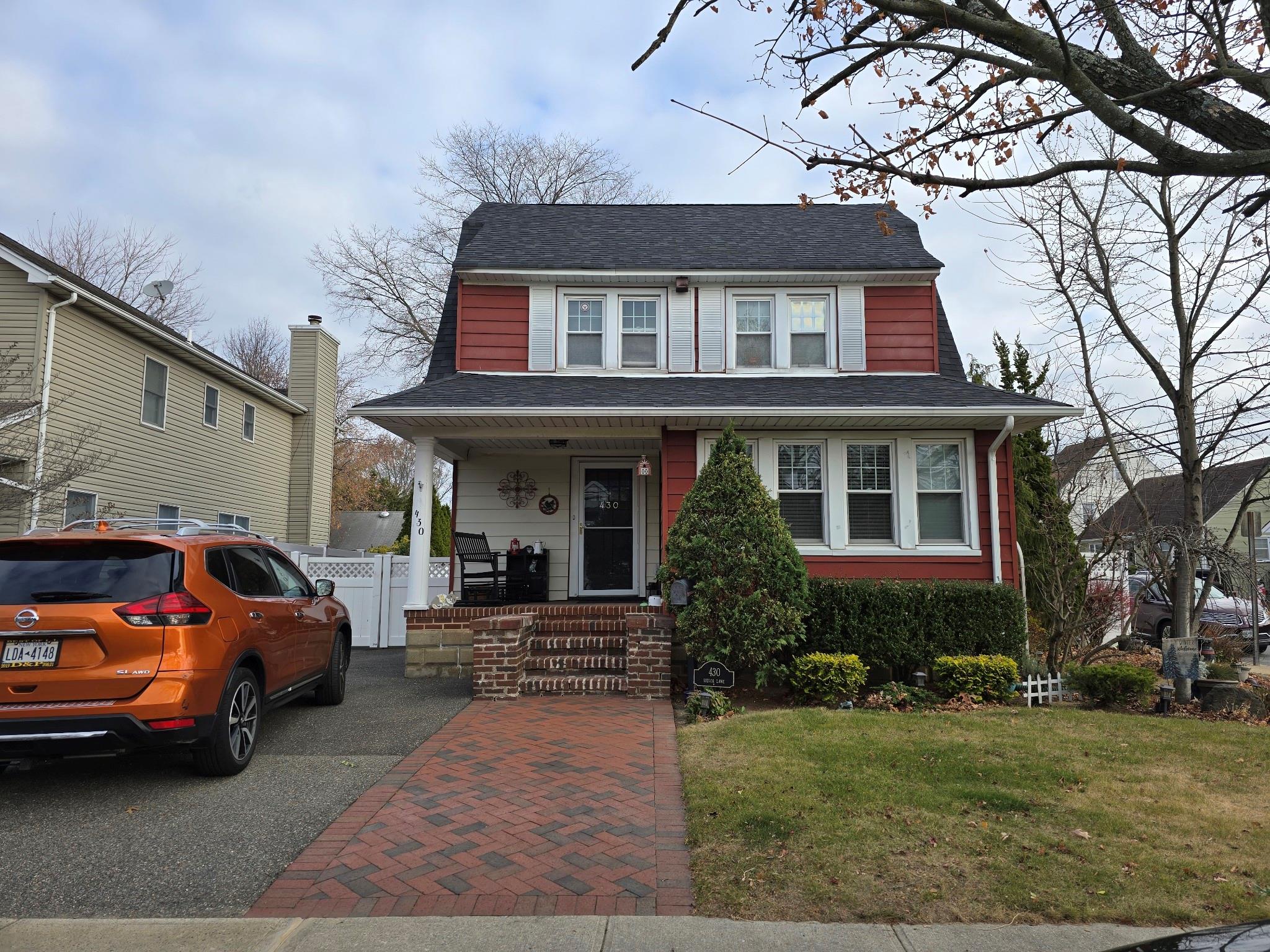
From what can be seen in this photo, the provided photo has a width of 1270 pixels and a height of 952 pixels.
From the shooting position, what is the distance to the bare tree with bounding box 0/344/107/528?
10.3 m

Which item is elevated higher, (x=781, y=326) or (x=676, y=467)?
(x=781, y=326)

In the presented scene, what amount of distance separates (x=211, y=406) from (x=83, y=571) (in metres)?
13.1

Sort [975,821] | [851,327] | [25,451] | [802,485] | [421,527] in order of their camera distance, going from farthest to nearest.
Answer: [851,327] < [25,451] < [802,485] < [421,527] < [975,821]

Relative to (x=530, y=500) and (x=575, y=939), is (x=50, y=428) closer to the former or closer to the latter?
(x=530, y=500)

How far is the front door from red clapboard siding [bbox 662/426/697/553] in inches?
53.5

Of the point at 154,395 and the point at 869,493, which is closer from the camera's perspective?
the point at 869,493

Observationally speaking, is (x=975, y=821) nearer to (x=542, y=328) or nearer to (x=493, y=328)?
(x=542, y=328)

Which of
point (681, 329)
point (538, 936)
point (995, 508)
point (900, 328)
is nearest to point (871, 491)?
point (995, 508)

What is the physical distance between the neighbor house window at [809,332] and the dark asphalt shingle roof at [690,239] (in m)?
0.53

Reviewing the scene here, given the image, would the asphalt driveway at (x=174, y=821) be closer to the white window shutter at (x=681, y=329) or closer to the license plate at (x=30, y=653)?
the license plate at (x=30, y=653)

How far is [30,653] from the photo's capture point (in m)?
4.27

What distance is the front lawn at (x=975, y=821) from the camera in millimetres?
3314

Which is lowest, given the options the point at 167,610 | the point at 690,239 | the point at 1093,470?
the point at 167,610

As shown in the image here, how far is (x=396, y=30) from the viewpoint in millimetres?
5703
